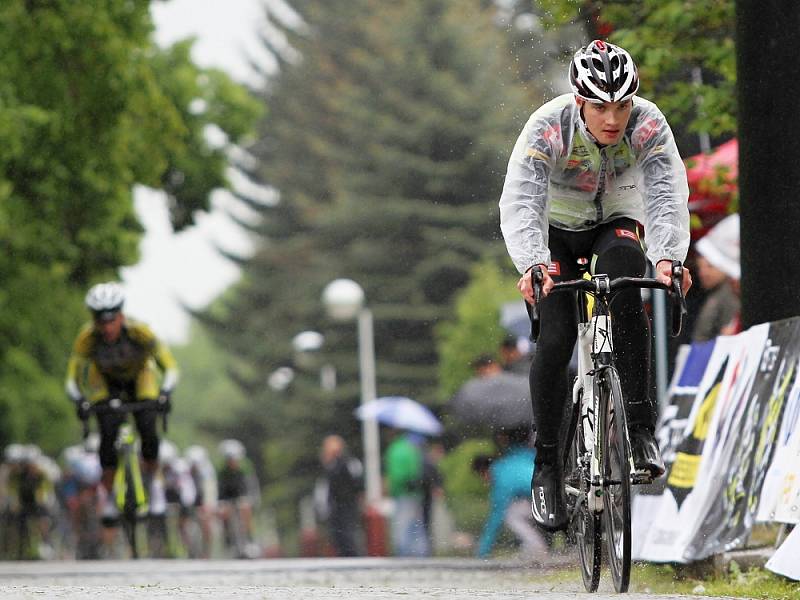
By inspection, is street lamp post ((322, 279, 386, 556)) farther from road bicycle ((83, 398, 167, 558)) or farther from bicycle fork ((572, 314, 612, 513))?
bicycle fork ((572, 314, 612, 513))

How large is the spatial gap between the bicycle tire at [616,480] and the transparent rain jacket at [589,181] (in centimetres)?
69

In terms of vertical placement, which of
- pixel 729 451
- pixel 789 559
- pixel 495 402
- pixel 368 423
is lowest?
pixel 789 559

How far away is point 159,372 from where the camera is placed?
48.2 ft

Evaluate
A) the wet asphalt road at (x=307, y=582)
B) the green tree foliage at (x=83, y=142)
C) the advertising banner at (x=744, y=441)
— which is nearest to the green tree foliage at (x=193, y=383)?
the green tree foliage at (x=83, y=142)

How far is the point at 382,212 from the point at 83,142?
4116 centimetres

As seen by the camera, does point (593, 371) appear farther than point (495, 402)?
Answer: No

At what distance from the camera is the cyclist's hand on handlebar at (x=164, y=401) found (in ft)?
46.0

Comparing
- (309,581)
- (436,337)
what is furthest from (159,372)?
(436,337)

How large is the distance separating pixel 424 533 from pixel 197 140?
12359 mm

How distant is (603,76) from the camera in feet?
25.7

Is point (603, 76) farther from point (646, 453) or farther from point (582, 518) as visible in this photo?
point (582, 518)

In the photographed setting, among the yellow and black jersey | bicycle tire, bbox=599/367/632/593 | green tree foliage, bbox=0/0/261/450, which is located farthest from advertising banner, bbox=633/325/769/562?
green tree foliage, bbox=0/0/261/450

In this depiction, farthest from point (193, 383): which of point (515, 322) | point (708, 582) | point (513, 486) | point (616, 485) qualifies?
point (616, 485)

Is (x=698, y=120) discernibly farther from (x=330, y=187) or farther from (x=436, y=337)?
(x=330, y=187)
